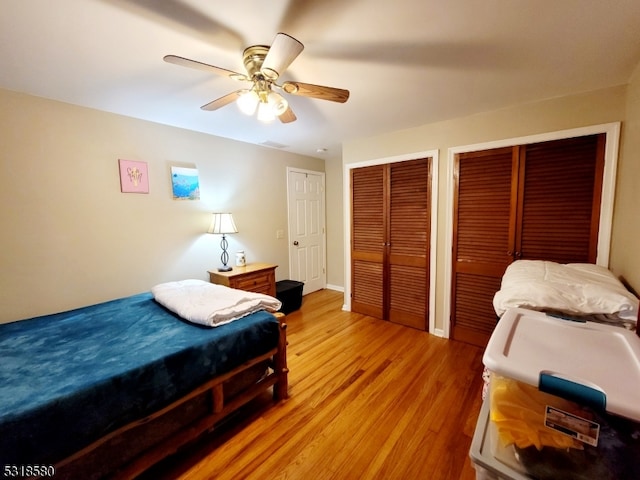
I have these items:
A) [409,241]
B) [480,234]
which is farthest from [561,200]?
[409,241]

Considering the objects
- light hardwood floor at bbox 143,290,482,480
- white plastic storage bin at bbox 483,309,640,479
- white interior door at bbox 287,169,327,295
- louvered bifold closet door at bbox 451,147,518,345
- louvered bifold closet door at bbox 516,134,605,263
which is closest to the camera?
white plastic storage bin at bbox 483,309,640,479

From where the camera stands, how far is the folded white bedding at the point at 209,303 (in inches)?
68.8

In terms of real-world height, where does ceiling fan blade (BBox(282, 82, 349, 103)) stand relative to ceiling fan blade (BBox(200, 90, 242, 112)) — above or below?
below

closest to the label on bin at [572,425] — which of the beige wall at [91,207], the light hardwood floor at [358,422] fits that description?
the light hardwood floor at [358,422]

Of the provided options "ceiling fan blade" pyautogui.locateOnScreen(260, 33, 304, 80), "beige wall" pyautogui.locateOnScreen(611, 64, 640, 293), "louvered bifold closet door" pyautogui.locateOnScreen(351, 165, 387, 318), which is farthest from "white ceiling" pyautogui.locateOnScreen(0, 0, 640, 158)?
"louvered bifold closet door" pyautogui.locateOnScreen(351, 165, 387, 318)

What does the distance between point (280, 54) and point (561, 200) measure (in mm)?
2471

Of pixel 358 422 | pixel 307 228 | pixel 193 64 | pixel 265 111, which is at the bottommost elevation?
pixel 358 422

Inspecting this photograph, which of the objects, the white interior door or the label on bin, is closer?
the label on bin

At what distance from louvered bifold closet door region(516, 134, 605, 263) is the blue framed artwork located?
10.8 ft

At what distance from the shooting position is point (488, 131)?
2.52 metres

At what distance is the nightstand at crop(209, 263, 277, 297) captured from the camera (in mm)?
2961

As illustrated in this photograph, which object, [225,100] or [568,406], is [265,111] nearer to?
[225,100]

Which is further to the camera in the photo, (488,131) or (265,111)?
(488,131)

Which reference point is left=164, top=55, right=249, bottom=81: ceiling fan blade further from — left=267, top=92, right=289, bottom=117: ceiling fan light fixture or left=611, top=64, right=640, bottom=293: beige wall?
left=611, top=64, right=640, bottom=293: beige wall
